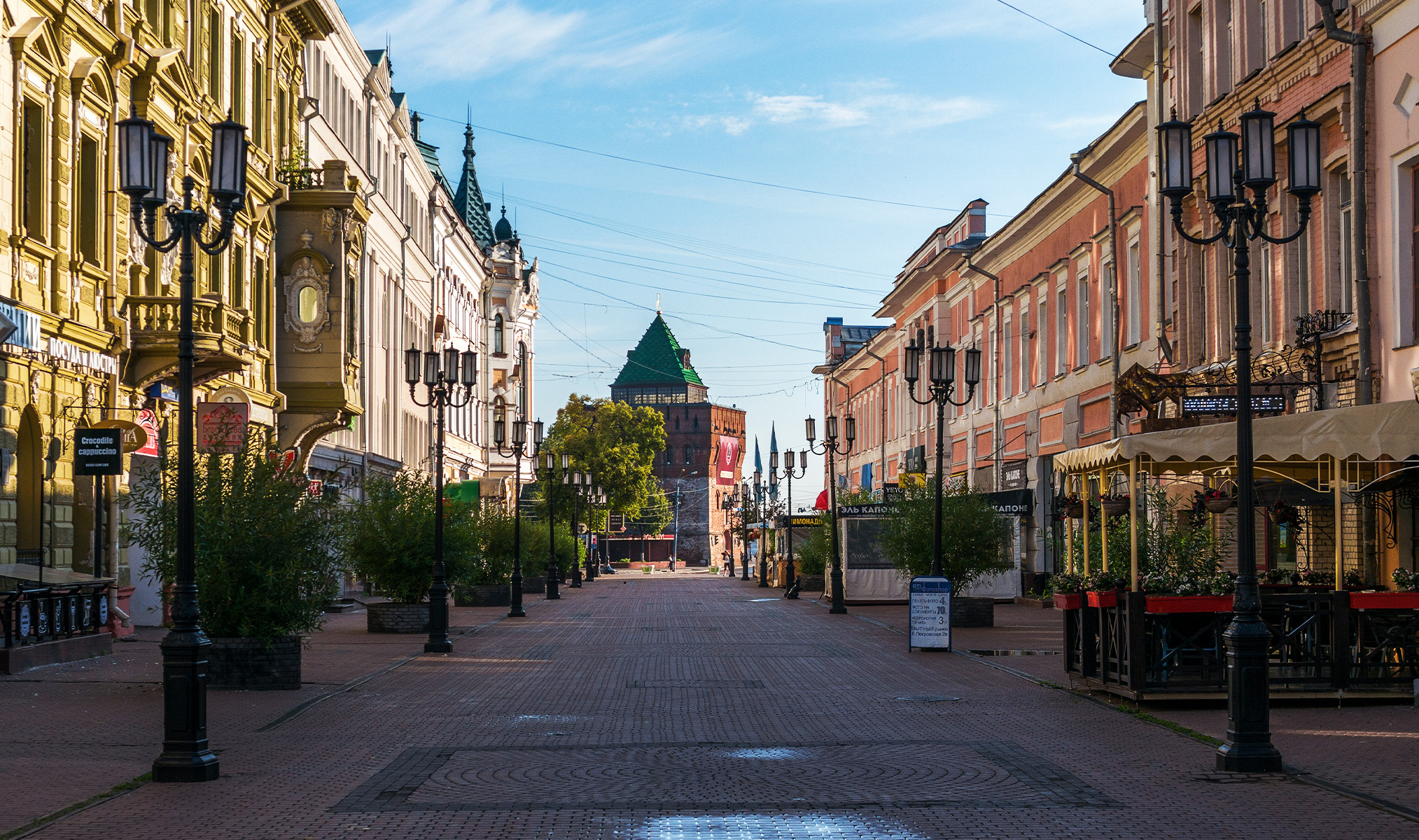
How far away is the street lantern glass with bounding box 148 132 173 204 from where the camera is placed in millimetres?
11922

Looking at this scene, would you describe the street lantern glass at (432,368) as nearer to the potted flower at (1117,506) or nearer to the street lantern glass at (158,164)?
the potted flower at (1117,506)

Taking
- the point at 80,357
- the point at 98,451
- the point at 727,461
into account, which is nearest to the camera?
the point at 98,451

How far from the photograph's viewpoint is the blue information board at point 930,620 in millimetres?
22812

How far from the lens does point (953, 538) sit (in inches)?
1168

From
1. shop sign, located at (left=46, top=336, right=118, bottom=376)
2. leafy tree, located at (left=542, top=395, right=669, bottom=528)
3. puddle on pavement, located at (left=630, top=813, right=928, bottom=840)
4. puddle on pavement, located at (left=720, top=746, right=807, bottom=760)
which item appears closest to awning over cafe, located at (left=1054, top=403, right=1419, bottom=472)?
puddle on pavement, located at (left=720, top=746, right=807, bottom=760)

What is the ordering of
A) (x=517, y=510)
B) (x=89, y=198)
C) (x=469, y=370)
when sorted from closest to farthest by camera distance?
(x=89, y=198), (x=469, y=370), (x=517, y=510)

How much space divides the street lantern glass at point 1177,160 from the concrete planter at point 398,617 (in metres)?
18.3

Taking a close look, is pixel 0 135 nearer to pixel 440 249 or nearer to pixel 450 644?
pixel 450 644

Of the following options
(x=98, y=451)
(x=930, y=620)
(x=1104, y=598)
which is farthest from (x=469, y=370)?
(x=1104, y=598)

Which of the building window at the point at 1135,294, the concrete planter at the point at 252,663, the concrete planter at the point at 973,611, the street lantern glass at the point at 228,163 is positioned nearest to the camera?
the street lantern glass at the point at 228,163

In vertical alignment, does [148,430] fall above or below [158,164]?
below

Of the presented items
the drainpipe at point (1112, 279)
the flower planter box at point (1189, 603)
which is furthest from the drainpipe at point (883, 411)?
the flower planter box at point (1189, 603)

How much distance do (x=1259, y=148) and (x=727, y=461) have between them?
140 metres

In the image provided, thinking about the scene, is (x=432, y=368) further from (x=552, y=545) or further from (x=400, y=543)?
(x=552, y=545)
